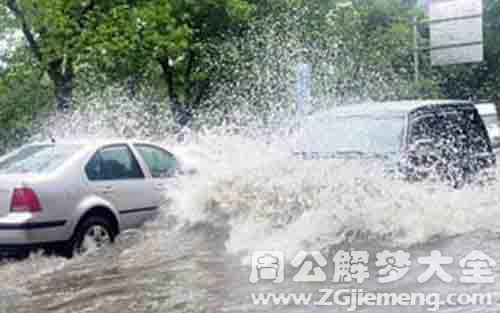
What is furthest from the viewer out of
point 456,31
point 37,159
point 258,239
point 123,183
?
point 456,31

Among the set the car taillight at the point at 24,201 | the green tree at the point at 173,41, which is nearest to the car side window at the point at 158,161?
the car taillight at the point at 24,201

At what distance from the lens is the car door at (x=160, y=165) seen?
9070 millimetres

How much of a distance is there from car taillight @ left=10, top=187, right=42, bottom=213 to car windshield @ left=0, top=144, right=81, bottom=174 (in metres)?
0.38

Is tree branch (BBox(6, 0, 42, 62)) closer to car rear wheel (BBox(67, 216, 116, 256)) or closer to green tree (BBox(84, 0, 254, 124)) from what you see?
green tree (BBox(84, 0, 254, 124))

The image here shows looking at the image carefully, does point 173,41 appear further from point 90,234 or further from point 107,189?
point 90,234

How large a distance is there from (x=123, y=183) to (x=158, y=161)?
2.64 ft

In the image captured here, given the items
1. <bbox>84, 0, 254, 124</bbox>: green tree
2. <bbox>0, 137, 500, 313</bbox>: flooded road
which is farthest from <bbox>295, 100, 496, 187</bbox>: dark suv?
<bbox>84, 0, 254, 124</bbox>: green tree

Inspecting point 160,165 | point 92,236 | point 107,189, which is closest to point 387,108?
point 160,165

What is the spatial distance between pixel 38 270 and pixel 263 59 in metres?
17.2

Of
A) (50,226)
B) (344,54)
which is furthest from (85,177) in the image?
(344,54)

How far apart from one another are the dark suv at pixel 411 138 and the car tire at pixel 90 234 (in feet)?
7.26

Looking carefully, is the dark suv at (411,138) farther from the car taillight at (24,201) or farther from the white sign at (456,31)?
the white sign at (456,31)

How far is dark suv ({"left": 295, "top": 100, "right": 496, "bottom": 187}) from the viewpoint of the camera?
26.6 feet

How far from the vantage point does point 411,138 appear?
8305mm
